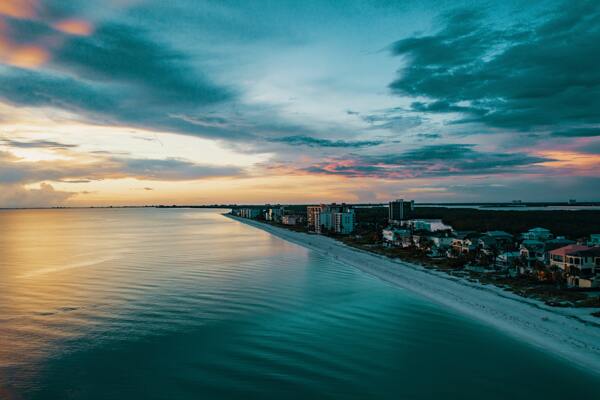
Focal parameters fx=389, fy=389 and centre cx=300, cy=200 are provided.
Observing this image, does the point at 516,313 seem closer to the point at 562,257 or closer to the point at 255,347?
the point at 562,257

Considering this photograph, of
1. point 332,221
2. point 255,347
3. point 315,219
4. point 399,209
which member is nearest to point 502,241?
point 255,347

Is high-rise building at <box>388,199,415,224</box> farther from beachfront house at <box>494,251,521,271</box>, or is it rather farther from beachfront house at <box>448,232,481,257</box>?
beachfront house at <box>494,251,521,271</box>

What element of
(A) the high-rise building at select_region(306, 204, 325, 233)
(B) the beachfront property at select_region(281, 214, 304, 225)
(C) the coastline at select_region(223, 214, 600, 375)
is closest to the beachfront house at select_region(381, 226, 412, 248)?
(C) the coastline at select_region(223, 214, 600, 375)

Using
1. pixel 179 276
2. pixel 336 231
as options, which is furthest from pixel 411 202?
pixel 179 276

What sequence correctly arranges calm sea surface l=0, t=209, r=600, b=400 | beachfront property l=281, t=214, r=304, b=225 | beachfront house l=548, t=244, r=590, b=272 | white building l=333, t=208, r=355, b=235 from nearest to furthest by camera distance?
calm sea surface l=0, t=209, r=600, b=400
beachfront house l=548, t=244, r=590, b=272
white building l=333, t=208, r=355, b=235
beachfront property l=281, t=214, r=304, b=225

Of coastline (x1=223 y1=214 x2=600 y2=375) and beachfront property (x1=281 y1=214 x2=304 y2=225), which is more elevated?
beachfront property (x1=281 y1=214 x2=304 y2=225)

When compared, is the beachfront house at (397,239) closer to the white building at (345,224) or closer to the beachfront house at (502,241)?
the beachfront house at (502,241)

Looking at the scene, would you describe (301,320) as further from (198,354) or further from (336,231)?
(336,231)
